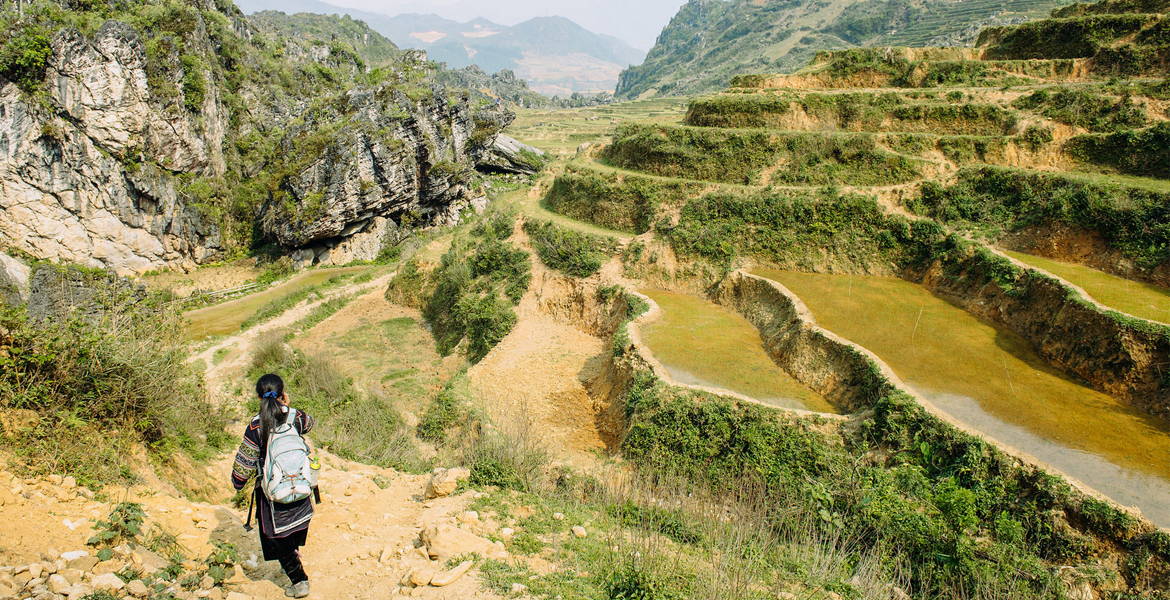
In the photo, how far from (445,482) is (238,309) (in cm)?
2470

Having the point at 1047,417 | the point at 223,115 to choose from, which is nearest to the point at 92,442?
the point at 1047,417

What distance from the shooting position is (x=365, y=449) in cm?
1172

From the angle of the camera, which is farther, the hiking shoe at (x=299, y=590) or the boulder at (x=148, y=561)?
the hiking shoe at (x=299, y=590)

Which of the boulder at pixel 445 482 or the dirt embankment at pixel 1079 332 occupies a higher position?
the dirt embankment at pixel 1079 332

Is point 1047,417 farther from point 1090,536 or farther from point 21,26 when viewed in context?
point 21,26

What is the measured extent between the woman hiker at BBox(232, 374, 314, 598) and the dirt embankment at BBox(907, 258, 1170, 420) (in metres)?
14.4

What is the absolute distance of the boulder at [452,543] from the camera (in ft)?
22.9

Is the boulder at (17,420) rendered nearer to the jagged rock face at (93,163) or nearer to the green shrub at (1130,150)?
the green shrub at (1130,150)

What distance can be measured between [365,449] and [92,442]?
213 inches

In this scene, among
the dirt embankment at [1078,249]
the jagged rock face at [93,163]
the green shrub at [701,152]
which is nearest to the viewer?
the dirt embankment at [1078,249]

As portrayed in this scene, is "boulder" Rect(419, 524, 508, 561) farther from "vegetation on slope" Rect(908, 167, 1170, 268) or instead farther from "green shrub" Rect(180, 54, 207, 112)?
"green shrub" Rect(180, 54, 207, 112)

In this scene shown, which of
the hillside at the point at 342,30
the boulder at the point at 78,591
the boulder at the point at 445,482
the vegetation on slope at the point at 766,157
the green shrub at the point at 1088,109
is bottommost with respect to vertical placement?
the boulder at the point at 445,482

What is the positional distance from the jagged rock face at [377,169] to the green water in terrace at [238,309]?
3338 mm

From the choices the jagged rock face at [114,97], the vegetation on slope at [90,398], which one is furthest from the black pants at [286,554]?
the jagged rock face at [114,97]
